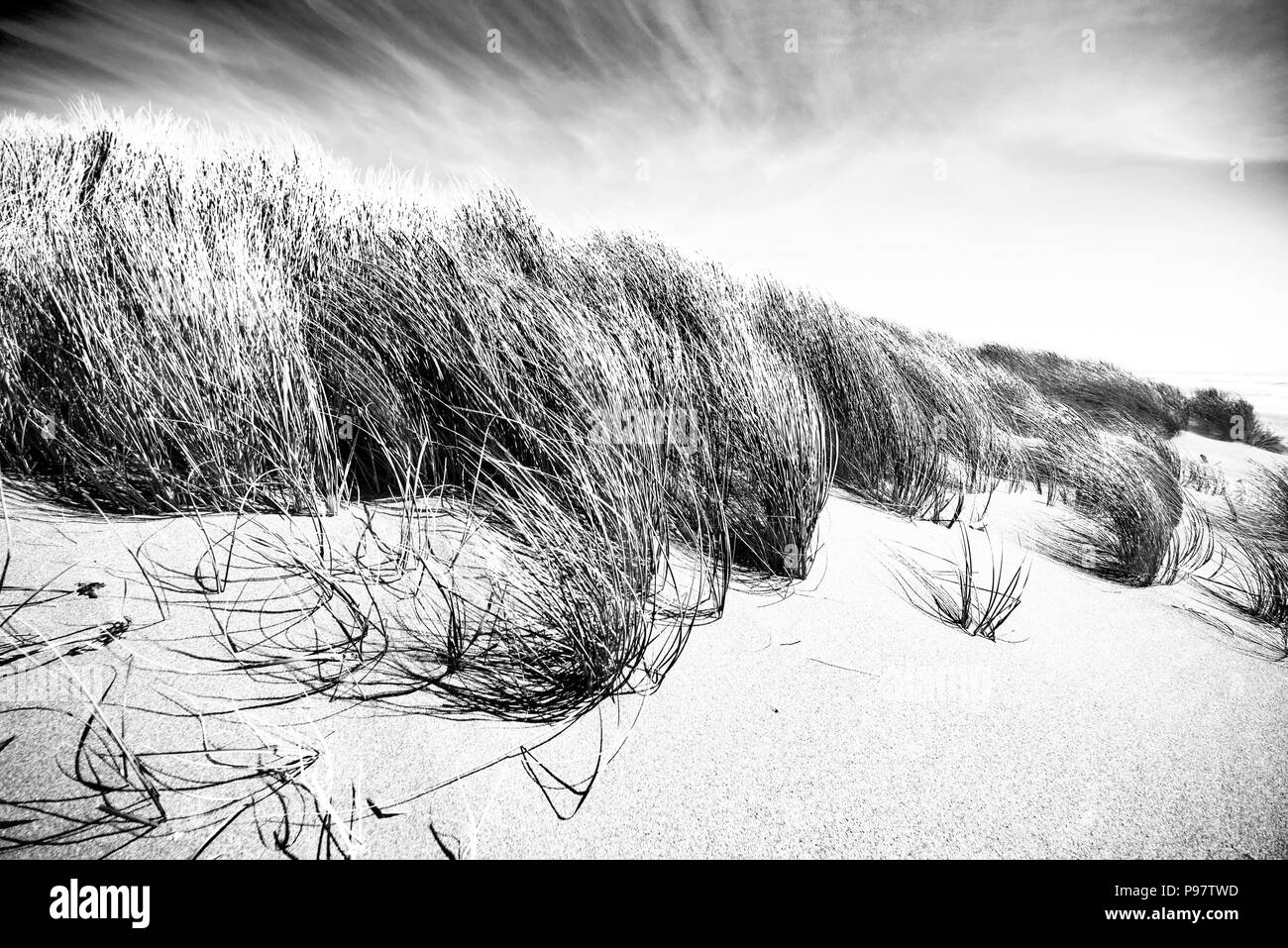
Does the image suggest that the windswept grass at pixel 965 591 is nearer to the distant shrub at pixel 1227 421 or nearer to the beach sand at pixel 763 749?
the beach sand at pixel 763 749

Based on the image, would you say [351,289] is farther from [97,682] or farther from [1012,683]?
[1012,683]

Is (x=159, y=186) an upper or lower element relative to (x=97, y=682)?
upper

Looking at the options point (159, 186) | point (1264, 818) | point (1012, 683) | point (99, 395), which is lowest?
point (1264, 818)

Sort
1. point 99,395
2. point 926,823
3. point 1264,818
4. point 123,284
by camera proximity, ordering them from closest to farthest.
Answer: point 926,823
point 1264,818
point 99,395
point 123,284

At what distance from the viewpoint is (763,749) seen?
4.10ft

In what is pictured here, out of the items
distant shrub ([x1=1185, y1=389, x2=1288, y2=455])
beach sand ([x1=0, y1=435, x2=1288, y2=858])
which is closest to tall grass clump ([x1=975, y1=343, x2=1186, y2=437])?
distant shrub ([x1=1185, y1=389, x2=1288, y2=455])

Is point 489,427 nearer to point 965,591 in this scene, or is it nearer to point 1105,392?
point 965,591

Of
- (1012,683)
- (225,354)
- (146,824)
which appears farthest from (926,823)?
(225,354)

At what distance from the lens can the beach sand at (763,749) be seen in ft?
3.37

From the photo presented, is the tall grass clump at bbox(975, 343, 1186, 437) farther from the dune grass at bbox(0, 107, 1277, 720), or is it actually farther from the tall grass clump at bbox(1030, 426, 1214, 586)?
the dune grass at bbox(0, 107, 1277, 720)

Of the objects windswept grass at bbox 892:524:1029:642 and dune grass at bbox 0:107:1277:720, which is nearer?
dune grass at bbox 0:107:1277:720

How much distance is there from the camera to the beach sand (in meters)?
1.03

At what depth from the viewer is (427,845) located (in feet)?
3.19

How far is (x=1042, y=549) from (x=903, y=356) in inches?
83.8
